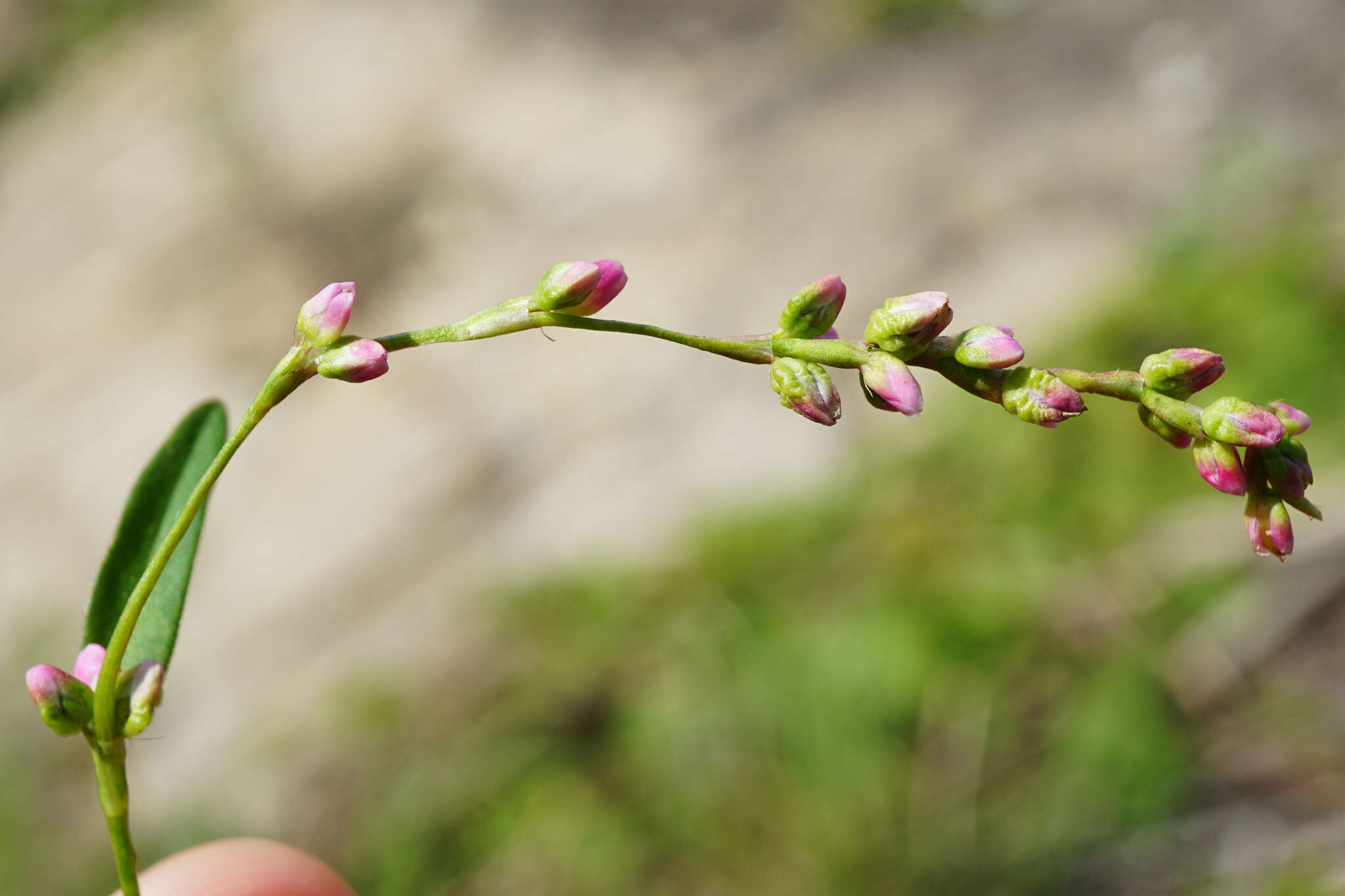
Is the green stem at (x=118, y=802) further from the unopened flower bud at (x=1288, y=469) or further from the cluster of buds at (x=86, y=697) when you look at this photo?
the unopened flower bud at (x=1288, y=469)

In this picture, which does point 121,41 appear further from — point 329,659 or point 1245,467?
point 1245,467

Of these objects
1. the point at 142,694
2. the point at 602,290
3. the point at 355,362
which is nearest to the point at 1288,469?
the point at 602,290

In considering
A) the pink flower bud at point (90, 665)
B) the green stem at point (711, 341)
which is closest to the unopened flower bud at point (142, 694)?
the pink flower bud at point (90, 665)

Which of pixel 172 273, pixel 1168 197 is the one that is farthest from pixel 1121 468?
pixel 172 273

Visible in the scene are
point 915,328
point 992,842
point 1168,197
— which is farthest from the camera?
point 1168,197

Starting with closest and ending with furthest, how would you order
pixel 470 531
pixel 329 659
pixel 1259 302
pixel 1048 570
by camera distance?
pixel 1048 570
pixel 1259 302
pixel 329 659
pixel 470 531

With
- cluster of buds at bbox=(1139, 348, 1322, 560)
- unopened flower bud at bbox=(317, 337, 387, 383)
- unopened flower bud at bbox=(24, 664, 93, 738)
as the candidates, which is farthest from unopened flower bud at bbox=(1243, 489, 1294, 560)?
unopened flower bud at bbox=(24, 664, 93, 738)
